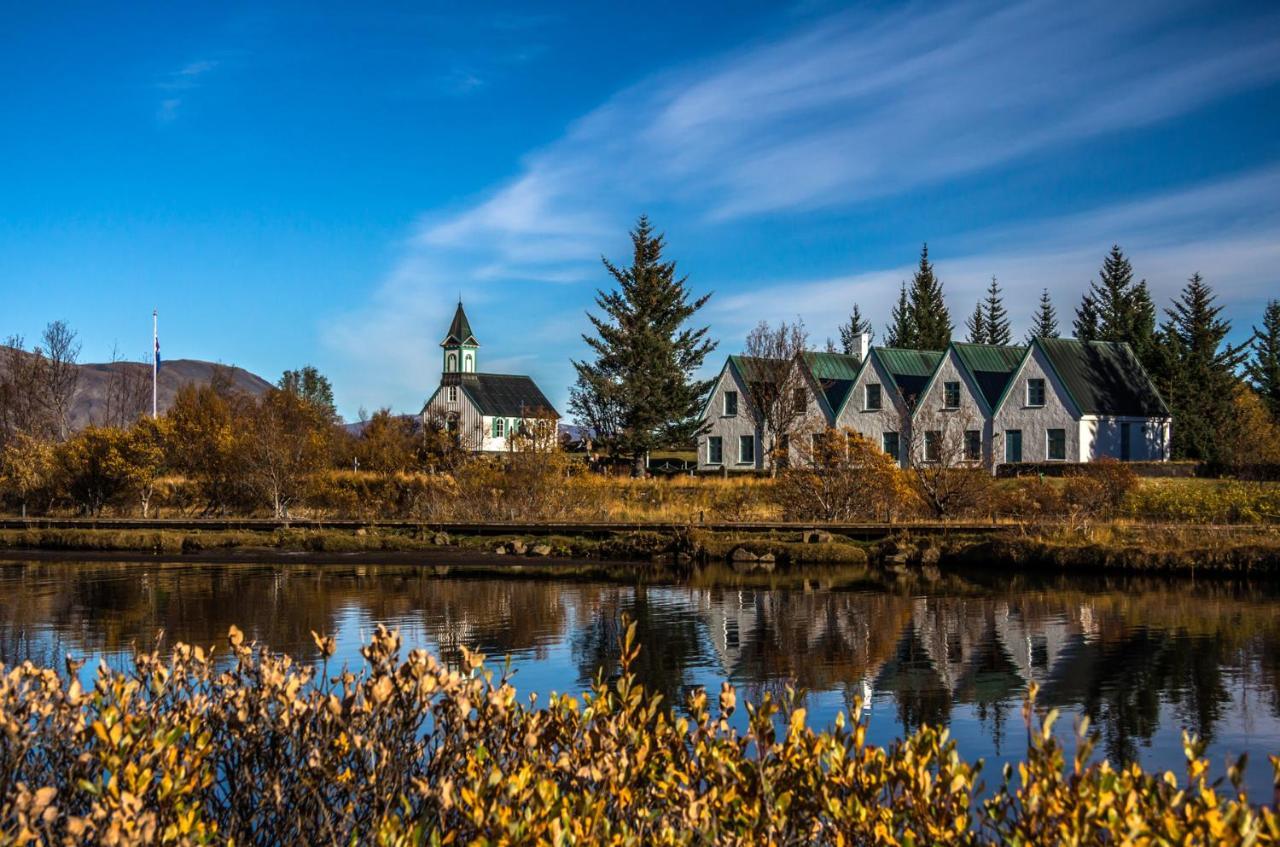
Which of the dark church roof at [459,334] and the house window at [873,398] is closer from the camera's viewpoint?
the house window at [873,398]

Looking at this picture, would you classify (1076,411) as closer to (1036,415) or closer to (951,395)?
(1036,415)

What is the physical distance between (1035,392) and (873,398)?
336 inches

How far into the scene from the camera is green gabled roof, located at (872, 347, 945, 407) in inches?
2370

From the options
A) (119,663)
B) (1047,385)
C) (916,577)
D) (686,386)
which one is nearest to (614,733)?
(119,663)

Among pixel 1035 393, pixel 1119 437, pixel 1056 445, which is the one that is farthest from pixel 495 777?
pixel 1119 437

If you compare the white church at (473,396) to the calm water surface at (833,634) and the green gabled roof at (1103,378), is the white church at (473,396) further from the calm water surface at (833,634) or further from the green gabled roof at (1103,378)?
the calm water surface at (833,634)

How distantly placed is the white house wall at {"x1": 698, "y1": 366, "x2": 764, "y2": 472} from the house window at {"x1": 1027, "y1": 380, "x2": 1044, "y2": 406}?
14.5 metres

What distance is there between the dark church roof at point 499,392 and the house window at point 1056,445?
4970 centimetres

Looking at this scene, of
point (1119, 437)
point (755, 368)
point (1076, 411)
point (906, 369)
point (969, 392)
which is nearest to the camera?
point (1076, 411)

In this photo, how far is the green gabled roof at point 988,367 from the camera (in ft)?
189

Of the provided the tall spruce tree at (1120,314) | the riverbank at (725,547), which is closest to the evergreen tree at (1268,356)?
the tall spruce tree at (1120,314)

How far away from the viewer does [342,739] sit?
6277mm

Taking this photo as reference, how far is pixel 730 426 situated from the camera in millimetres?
65375

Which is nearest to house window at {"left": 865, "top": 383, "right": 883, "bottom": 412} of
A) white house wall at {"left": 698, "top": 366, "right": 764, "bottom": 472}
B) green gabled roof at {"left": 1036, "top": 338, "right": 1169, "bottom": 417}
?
white house wall at {"left": 698, "top": 366, "right": 764, "bottom": 472}
